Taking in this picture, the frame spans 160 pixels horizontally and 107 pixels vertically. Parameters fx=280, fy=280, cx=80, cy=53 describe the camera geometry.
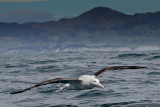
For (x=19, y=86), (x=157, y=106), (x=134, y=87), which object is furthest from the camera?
(x=19, y=86)

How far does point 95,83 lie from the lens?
11.2m

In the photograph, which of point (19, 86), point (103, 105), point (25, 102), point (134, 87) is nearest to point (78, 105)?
point (103, 105)

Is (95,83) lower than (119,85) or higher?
higher

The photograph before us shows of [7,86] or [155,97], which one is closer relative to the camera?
[155,97]

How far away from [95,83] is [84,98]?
2032mm

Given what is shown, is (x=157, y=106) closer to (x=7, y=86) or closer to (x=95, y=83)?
(x=95, y=83)

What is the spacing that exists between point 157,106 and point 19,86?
348 inches

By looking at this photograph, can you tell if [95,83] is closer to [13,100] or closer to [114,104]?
[114,104]

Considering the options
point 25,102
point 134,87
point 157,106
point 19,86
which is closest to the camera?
point 157,106

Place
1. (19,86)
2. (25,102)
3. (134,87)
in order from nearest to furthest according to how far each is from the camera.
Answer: (25,102), (134,87), (19,86)

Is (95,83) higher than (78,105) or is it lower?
higher

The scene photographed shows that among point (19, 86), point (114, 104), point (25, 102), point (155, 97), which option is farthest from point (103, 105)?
point (19, 86)

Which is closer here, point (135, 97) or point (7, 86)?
point (135, 97)

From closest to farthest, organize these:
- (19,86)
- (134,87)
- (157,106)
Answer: (157,106), (134,87), (19,86)
